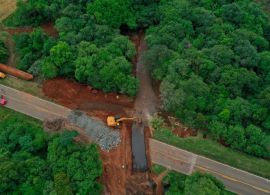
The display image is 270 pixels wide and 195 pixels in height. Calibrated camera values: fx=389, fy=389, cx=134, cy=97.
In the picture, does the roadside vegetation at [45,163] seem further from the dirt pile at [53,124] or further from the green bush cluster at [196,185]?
the green bush cluster at [196,185]

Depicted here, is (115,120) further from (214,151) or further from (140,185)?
(214,151)

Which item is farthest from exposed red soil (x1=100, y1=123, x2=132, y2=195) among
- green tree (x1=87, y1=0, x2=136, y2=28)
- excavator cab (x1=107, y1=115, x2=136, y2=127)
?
green tree (x1=87, y1=0, x2=136, y2=28)

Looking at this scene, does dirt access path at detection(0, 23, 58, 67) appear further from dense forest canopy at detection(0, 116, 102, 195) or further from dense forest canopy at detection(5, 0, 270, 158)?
dense forest canopy at detection(0, 116, 102, 195)

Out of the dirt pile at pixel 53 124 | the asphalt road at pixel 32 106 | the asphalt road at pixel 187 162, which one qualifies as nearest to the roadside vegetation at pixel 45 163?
the dirt pile at pixel 53 124

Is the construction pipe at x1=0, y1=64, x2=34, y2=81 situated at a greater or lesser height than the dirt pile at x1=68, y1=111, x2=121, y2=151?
greater

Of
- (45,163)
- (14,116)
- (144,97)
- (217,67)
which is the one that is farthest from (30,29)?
(217,67)

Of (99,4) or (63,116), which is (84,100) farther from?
(99,4)

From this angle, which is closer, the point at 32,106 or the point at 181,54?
the point at 32,106
